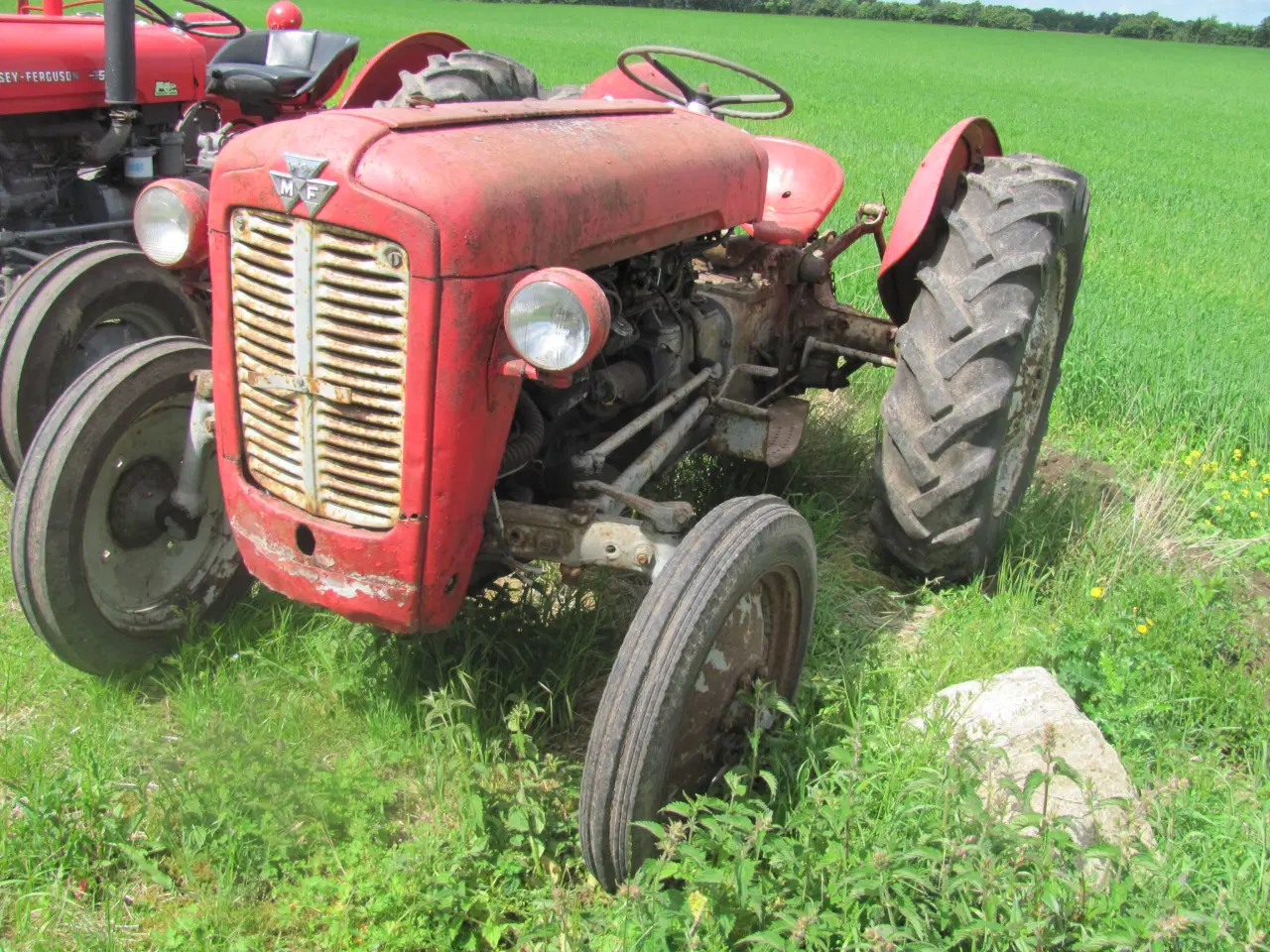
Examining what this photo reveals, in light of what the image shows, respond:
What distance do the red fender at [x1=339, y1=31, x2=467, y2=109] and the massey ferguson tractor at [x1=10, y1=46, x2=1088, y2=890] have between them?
1.06 meters

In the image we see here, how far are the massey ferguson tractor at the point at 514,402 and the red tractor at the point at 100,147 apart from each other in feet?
2.96

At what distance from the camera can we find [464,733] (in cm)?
271

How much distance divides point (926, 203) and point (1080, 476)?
4.98 feet

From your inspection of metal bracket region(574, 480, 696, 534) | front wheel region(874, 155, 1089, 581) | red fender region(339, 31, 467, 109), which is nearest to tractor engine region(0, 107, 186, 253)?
red fender region(339, 31, 467, 109)

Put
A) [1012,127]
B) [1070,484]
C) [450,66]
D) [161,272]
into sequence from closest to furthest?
1. [450,66]
2. [161,272]
3. [1070,484]
4. [1012,127]

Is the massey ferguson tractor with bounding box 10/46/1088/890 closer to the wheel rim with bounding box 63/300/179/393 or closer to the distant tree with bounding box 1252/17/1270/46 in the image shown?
the wheel rim with bounding box 63/300/179/393

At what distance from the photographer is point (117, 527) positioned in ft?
9.52

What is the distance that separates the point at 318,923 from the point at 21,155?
13.6 ft

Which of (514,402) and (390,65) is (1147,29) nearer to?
(390,65)

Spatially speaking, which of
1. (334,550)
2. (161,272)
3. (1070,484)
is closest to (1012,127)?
(1070,484)

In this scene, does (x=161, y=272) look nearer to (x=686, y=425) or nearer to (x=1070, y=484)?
(x=686, y=425)

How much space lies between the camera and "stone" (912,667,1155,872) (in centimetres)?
236

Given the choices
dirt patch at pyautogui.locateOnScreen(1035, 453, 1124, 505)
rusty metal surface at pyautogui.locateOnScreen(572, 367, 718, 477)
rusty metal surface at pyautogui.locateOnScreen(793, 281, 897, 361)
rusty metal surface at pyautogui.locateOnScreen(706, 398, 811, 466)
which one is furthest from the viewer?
dirt patch at pyautogui.locateOnScreen(1035, 453, 1124, 505)

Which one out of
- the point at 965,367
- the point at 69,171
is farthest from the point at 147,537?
the point at 69,171
